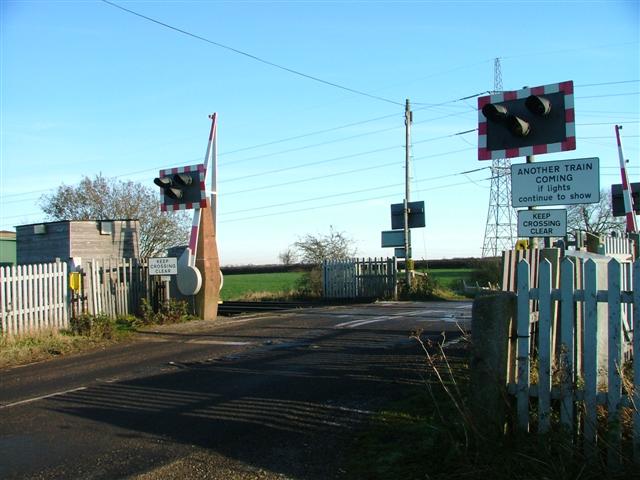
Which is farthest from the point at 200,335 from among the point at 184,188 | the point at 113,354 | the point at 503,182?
the point at 503,182

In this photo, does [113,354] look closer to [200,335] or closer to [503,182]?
[200,335]

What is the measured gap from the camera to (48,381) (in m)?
8.88

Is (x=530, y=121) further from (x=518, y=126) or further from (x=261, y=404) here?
(x=261, y=404)

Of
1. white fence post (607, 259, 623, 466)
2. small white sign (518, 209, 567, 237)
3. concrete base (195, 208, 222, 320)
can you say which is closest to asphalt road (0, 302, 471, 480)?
white fence post (607, 259, 623, 466)

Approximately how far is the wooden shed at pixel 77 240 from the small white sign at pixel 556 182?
1496 centimetres

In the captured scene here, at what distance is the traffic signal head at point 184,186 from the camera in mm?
15656

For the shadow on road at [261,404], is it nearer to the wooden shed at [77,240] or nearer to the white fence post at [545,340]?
the white fence post at [545,340]

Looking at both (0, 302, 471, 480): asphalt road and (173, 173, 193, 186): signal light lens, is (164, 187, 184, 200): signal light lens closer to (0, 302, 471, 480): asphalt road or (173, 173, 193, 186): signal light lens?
(173, 173, 193, 186): signal light lens

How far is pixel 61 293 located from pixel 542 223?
1037 centimetres

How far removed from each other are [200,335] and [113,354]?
93.7 inches

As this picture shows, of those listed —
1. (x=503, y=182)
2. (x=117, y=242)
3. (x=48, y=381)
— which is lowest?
(x=48, y=381)

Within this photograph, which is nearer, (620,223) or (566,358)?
(566,358)

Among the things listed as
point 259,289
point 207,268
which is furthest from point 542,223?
point 259,289

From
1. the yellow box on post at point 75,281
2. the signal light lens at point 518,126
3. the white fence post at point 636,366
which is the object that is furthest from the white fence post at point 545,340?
the yellow box on post at point 75,281
